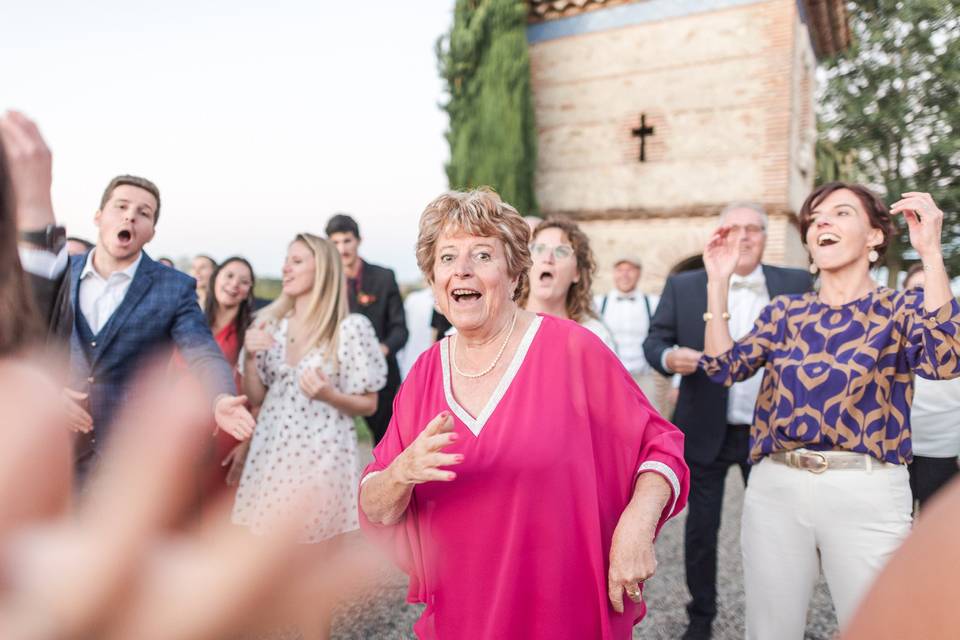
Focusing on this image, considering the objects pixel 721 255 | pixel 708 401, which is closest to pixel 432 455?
pixel 721 255

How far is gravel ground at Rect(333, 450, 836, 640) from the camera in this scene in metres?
3.94

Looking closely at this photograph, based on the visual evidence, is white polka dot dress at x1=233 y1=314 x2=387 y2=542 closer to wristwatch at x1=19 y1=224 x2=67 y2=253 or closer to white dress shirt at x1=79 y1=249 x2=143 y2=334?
white dress shirt at x1=79 y1=249 x2=143 y2=334

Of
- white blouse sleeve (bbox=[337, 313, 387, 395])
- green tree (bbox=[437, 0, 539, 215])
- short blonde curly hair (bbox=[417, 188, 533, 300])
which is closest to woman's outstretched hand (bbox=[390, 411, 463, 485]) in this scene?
short blonde curly hair (bbox=[417, 188, 533, 300])

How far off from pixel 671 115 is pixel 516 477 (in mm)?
11407

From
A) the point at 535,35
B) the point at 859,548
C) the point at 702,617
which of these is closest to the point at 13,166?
the point at 859,548

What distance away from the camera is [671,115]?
Answer: 39.5 feet

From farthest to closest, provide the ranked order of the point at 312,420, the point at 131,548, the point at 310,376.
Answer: the point at 312,420, the point at 310,376, the point at 131,548

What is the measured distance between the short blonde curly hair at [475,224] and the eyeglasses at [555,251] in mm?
1308

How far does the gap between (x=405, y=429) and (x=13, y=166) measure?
4.26ft

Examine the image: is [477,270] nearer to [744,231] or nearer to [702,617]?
[744,231]

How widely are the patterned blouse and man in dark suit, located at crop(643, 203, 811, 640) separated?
3.21 ft

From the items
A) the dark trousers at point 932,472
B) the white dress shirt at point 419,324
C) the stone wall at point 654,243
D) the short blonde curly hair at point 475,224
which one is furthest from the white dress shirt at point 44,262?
the stone wall at point 654,243

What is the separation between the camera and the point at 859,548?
2424 millimetres

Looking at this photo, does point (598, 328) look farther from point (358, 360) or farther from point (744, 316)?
point (358, 360)
